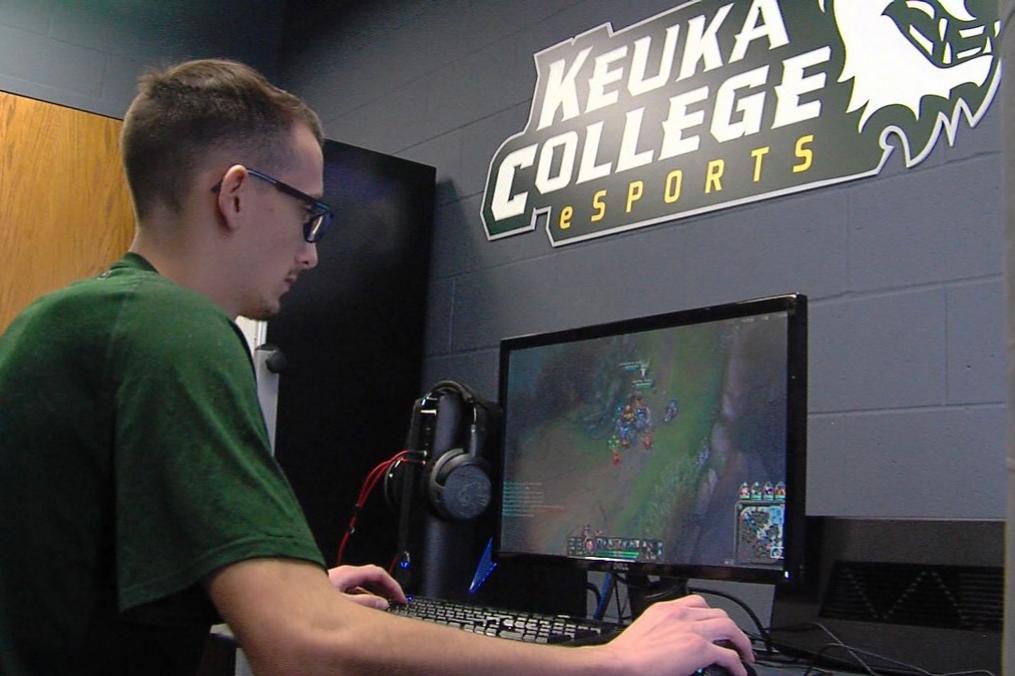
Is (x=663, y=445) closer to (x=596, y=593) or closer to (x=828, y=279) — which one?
(x=596, y=593)

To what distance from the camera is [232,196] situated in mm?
1075

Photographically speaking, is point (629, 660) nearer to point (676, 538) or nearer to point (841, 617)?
point (676, 538)

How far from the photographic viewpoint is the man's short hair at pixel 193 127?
108cm

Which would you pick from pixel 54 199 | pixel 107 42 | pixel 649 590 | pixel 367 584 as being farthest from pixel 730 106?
pixel 107 42

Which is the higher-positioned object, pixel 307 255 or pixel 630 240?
pixel 630 240

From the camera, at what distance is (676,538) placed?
137cm

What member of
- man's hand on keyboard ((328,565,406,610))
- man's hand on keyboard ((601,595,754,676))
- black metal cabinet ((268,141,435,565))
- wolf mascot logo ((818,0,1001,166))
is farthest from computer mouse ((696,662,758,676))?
black metal cabinet ((268,141,435,565))

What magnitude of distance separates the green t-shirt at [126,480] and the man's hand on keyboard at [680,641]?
0.30 m

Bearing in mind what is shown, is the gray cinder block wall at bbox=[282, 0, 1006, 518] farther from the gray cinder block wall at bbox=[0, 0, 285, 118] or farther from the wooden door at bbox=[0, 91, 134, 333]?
the gray cinder block wall at bbox=[0, 0, 285, 118]

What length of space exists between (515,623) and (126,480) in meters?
0.58

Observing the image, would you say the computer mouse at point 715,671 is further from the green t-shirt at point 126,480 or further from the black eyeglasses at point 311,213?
the black eyeglasses at point 311,213

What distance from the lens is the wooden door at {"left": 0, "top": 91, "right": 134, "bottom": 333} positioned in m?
2.58

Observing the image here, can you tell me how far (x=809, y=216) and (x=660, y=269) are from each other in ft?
1.12

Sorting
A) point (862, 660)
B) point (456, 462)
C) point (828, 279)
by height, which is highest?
point (828, 279)
